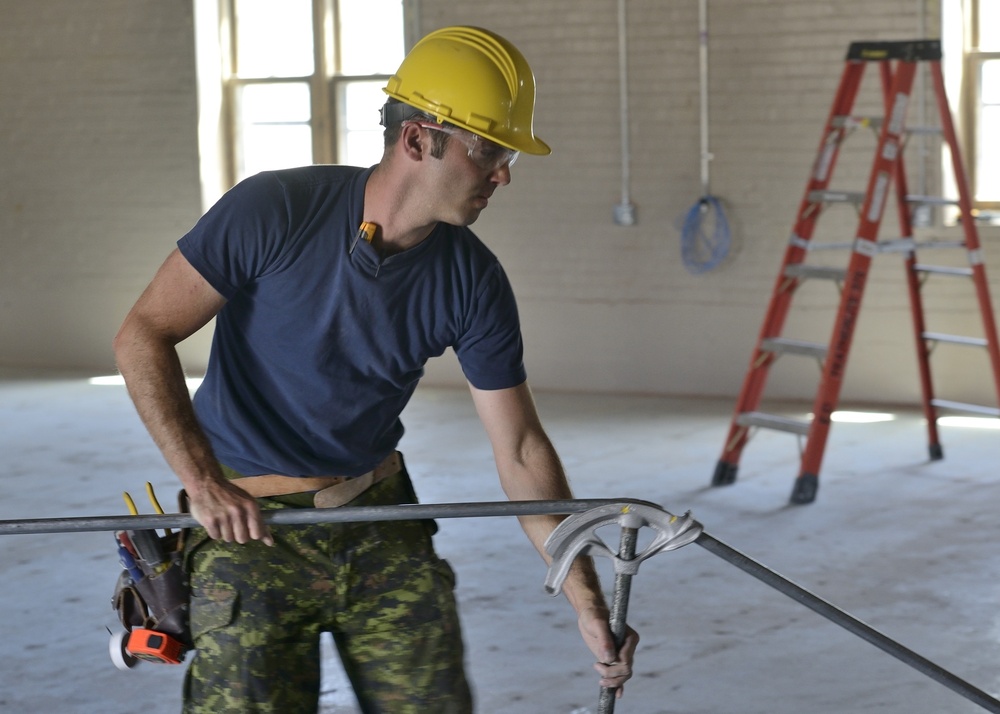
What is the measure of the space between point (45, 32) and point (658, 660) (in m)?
7.10

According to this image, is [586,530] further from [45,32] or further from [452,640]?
[45,32]

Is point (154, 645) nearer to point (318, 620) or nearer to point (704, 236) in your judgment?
point (318, 620)

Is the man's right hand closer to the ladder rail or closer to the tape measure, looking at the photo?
the tape measure

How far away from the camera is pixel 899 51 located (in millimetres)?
5242

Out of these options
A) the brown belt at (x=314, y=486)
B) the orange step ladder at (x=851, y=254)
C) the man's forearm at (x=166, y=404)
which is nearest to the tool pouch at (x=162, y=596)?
the brown belt at (x=314, y=486)

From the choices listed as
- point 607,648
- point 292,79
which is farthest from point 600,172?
point 607,648

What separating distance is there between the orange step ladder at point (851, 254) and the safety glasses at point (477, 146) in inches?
128

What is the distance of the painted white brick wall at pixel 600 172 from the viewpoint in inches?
274

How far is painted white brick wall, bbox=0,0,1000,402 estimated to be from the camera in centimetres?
695

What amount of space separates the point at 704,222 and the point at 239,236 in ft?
17.9

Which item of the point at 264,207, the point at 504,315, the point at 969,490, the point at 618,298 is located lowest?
the point at 969,490

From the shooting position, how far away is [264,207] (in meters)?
2.08

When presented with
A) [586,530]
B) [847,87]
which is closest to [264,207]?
[586,530]

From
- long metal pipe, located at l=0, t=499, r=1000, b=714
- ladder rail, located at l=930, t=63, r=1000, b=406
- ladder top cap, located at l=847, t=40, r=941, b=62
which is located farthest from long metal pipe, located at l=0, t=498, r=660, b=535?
ladder rail, located at l=930, t=63, r=1000, b=406
